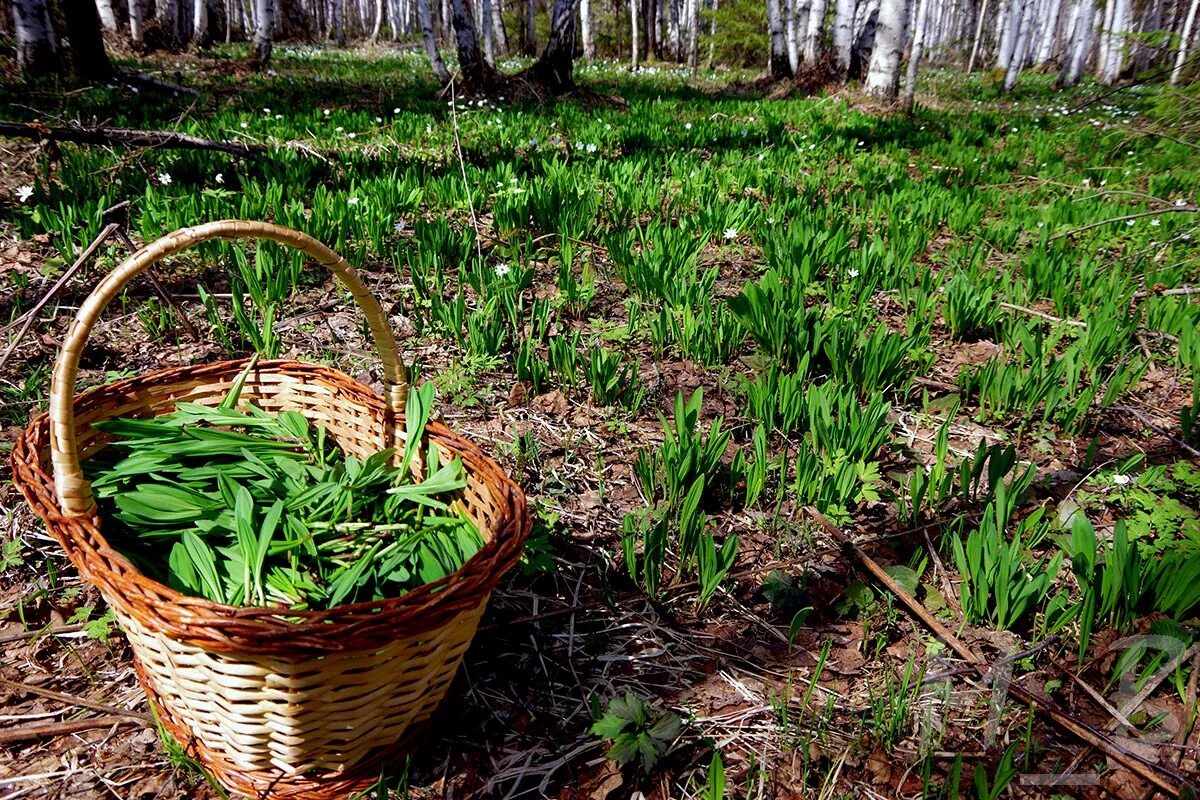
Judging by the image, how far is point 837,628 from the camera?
1669 mm

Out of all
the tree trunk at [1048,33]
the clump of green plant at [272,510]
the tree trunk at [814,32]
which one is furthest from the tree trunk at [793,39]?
the tree trunk at [1048,33]

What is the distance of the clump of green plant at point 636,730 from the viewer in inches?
50.7

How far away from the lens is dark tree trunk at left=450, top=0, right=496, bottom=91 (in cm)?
781

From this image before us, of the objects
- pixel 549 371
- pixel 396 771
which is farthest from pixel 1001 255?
pixel 396 771

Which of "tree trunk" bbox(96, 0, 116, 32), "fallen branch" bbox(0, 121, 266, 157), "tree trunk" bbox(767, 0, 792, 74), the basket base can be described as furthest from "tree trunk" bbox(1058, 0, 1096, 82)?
"tree trunk" bbox(96, 0, 116, 32)

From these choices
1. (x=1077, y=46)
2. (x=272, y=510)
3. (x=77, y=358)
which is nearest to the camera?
(x=77, y=358)

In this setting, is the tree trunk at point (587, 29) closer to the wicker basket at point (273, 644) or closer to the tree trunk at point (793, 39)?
the tree trunk at point (793, 39)

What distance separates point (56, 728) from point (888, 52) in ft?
34.3

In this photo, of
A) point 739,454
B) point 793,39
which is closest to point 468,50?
point 793,39

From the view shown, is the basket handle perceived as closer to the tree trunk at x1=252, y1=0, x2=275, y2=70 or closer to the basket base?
the basket base

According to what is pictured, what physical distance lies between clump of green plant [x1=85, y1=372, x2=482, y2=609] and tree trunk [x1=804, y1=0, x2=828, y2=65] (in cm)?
1227

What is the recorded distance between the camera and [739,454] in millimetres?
1912

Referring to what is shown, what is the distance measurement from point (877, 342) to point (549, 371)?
1.11 m

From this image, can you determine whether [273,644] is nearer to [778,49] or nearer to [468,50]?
[468,50]
